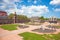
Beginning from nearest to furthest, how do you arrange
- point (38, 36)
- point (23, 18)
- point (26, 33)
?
point (38, 36) < point (26, 33) < point (23, 18)

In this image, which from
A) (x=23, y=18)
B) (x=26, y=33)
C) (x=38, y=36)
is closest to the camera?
(x=38, y=36)

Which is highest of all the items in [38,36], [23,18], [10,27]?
[23,18]

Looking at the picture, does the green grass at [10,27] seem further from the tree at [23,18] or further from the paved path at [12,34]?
the tree at [23,18]

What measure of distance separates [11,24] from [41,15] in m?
1.08

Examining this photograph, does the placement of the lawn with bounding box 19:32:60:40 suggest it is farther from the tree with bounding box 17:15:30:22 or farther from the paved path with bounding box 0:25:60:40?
the tree with bounding box 17:15:30:22

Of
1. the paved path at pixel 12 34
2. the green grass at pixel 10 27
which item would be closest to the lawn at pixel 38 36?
the paved path at pixel 12 34

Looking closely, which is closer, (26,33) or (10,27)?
(26,33)

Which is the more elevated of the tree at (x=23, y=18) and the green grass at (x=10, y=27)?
the tree at (x=23, y=18)

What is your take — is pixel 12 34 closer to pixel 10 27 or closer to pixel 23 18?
pixel 10 27

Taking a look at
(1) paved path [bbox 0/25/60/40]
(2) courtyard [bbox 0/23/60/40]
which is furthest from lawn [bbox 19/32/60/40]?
(1) paved path [bbox 0/25/60/40]

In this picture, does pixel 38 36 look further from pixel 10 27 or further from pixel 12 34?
pixel 10 27

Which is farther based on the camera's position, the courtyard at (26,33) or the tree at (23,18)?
the tree at (23,18)

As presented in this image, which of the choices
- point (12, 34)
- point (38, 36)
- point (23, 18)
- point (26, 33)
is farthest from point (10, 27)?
point (38, 36)

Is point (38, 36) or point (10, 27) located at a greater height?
point (10, 27)
